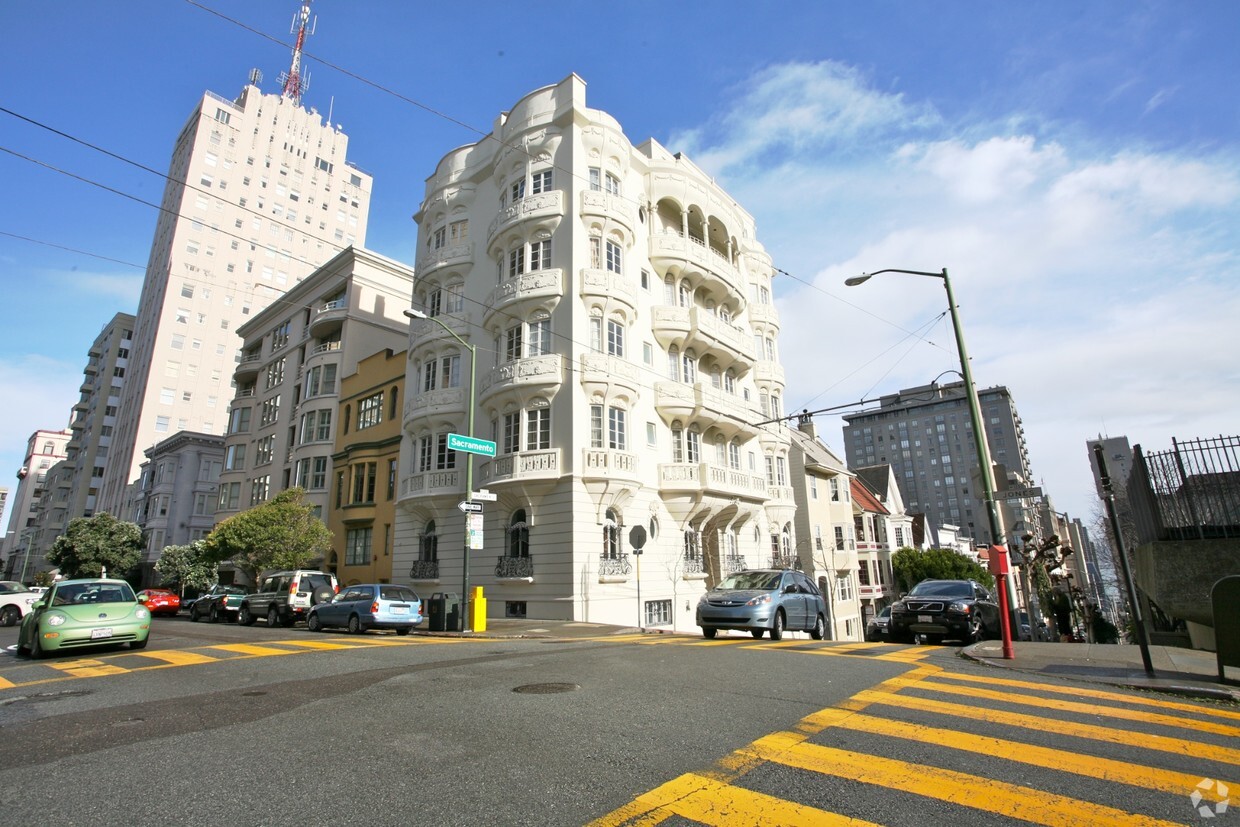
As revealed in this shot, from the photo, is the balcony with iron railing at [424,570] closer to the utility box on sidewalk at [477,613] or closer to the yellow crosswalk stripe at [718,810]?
the utility box on sidewalk at [477,613]

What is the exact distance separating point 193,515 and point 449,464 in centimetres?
4586

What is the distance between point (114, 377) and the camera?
83750 millimetres

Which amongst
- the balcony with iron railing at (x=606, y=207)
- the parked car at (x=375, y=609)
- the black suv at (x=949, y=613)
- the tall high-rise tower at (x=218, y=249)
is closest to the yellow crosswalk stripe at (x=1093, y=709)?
the black suv at (x=949, y=613)

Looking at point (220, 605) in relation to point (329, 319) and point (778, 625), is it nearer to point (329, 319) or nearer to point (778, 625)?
point (329, 319)

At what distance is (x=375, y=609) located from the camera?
58.4 feet

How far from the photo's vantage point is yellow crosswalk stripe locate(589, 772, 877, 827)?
3.54 metres

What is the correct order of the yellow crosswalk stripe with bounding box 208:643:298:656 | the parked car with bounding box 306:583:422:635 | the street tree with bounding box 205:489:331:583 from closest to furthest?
the yellow crosswalk stripe with bounding box 208:643:298:656, the parked car with bounding box 306:583:422:635, the street tree with bounding box 205:489:331:583

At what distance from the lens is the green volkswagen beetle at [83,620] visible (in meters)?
11.6

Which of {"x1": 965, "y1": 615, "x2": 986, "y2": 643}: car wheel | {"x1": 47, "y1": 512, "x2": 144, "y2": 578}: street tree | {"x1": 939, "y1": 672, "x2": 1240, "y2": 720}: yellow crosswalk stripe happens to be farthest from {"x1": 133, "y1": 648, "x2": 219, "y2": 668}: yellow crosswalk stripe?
{"x1": 47, "y1": 512, "x2": 144, "y2": 578}: street tree

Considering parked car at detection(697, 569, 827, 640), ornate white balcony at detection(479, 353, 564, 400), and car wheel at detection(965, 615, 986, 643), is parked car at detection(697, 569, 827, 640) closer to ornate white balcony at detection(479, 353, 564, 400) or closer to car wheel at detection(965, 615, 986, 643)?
car wheel at detection(965, 615, 986, 643)

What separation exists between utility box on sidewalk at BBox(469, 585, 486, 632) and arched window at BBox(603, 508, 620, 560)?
21.5 feet

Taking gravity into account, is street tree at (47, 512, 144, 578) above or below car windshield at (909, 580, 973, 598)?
above

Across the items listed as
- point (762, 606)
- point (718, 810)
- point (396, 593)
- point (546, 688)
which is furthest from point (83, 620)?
point (718, 810)

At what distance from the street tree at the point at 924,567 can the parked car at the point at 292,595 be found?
49670 mm
